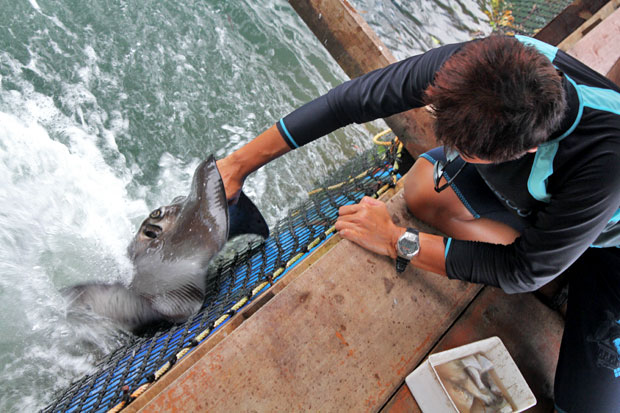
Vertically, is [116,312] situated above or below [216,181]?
below

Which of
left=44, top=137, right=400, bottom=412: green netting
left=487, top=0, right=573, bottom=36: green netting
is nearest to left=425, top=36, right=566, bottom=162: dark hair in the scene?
left=44, top=137, right=400, bottom=412: green netting

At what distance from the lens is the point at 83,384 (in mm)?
1878

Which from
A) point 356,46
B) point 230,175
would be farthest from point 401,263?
point 356,46

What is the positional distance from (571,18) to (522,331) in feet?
10.5

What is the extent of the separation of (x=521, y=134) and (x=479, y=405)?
1139mm

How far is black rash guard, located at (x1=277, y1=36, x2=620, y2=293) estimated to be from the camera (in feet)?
3.95

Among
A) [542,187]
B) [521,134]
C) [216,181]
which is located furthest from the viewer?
[216,181]

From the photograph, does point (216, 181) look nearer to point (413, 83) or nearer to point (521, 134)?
point (413, 83)

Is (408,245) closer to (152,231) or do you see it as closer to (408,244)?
(408,244)

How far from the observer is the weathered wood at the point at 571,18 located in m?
3.47

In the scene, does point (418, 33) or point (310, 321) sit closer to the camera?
point (310, 321)

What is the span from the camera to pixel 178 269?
1.91 metres

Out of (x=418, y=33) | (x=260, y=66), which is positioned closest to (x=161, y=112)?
(x=260, y=66)

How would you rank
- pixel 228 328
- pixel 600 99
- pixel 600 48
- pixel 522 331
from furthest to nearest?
pixel 600 48, pixel 522 331, pixel 228 328, pixel 600 99
